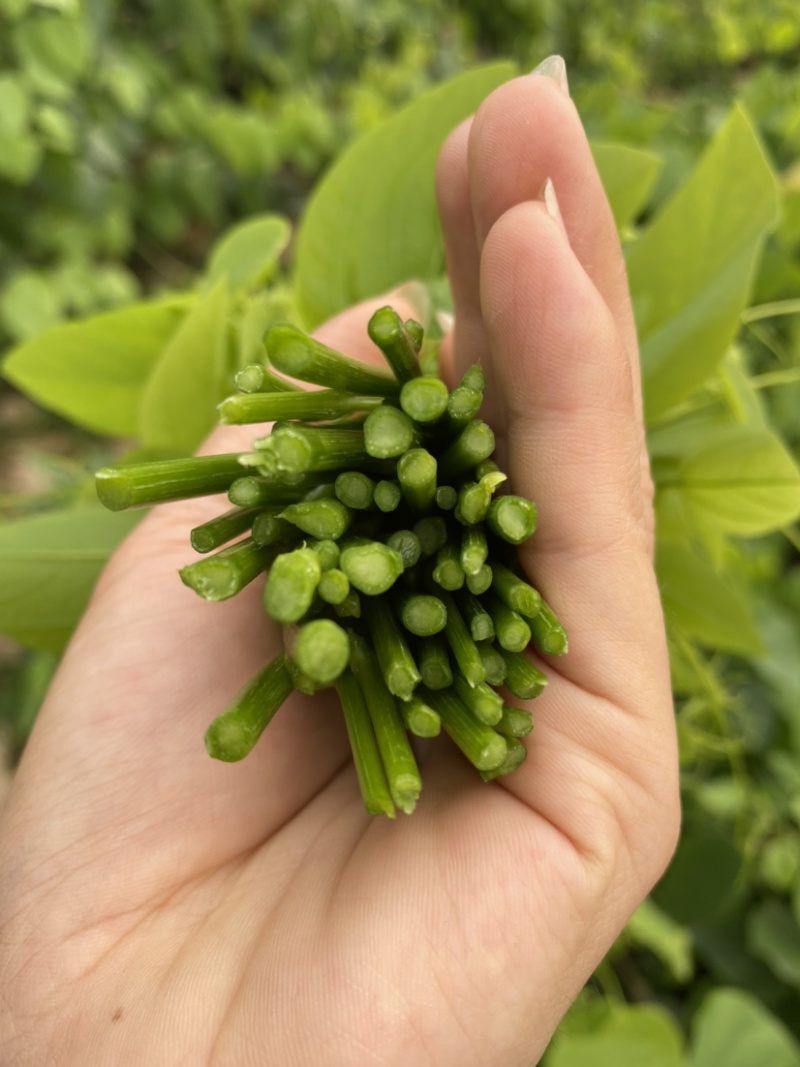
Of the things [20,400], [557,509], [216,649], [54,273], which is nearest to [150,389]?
[216,649]

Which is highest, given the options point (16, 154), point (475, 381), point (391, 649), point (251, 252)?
point (16, 154)

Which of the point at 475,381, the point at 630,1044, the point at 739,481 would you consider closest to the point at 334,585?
the point at 475,381

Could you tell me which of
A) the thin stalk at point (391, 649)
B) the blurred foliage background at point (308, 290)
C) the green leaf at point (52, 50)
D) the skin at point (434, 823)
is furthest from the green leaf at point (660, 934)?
the green leaf at point (52, 50)

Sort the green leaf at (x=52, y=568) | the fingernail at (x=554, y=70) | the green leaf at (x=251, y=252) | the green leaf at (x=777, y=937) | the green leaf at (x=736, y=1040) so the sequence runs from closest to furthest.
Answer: the fingernail at (x=554, y=70)
the green leaf at (x=52, y=568)
the green leaf at (x=251, y=252)
the green leaf at (x=736, y=1040)
the green leaf at (x=777, y=937)

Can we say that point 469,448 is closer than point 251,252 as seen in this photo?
Yes

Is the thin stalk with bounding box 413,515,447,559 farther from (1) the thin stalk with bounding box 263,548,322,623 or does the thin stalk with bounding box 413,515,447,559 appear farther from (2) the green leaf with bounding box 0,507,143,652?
(2) the green leaf with bounding box 0,507,143,652

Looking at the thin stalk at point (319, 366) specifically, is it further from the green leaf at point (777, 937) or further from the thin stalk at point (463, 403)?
the green leaf at point (777, 937)

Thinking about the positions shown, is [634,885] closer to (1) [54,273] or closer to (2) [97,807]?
(2) [97,807]

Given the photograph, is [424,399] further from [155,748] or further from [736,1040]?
[736,1040]

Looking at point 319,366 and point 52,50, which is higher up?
point 52,50
